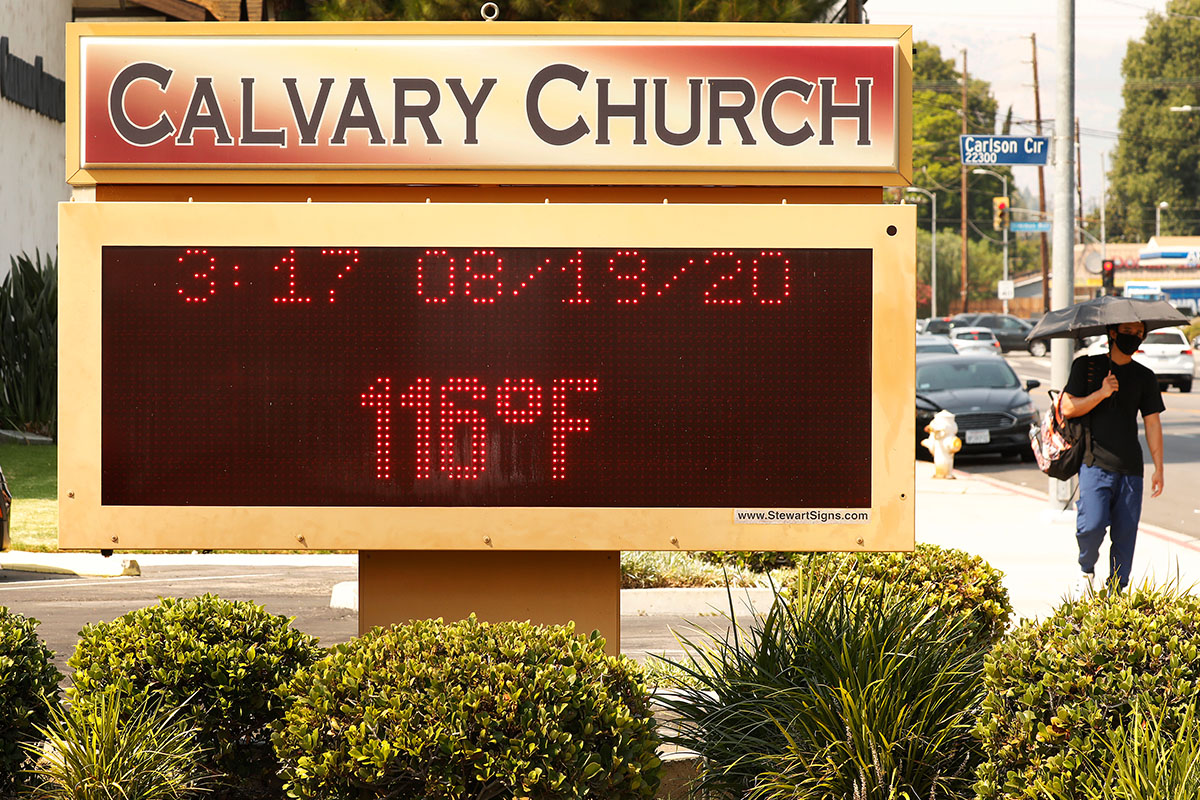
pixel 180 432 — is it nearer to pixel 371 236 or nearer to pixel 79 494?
pixel 79 494

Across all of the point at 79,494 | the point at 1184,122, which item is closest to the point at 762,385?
the point at 79,494

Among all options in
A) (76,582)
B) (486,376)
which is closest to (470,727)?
(486,376)

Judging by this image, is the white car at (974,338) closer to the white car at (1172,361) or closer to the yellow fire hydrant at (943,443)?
the white car at (1172,361)

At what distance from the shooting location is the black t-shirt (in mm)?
8766

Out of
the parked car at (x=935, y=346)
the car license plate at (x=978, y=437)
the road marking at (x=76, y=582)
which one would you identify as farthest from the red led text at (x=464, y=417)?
the parked car at (x=935, y=346)

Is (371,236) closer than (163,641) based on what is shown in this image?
Yes

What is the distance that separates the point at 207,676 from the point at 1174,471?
1898 cm

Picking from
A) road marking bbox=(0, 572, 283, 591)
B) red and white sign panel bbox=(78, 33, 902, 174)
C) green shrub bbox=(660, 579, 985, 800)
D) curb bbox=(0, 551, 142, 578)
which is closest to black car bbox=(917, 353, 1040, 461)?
road marking bbox=(0, 572, 283, 591)

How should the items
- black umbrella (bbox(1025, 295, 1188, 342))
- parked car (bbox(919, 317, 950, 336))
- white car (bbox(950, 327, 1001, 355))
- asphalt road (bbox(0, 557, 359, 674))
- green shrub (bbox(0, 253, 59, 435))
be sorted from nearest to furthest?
1. black umbrella (bbox(1025, 295, 1188, 342))
2. asphalt road (bbox(0, 557, 359, 674))
3. green shrub (bbox(0, 253, 59, 435))
4. white car (bbox(950, 327, 1001, 355))
5. parked car (bbox(919, 317, 950, 336))

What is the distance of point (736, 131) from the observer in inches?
182

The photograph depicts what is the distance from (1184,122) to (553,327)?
118998 millimetres

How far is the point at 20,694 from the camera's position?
4.71 meters

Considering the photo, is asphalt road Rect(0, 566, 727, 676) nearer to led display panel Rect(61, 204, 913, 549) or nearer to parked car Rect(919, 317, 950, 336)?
→ led display panel Rect(61, 204, 913, 549)

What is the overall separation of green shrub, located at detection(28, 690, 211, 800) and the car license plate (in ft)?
61.8
